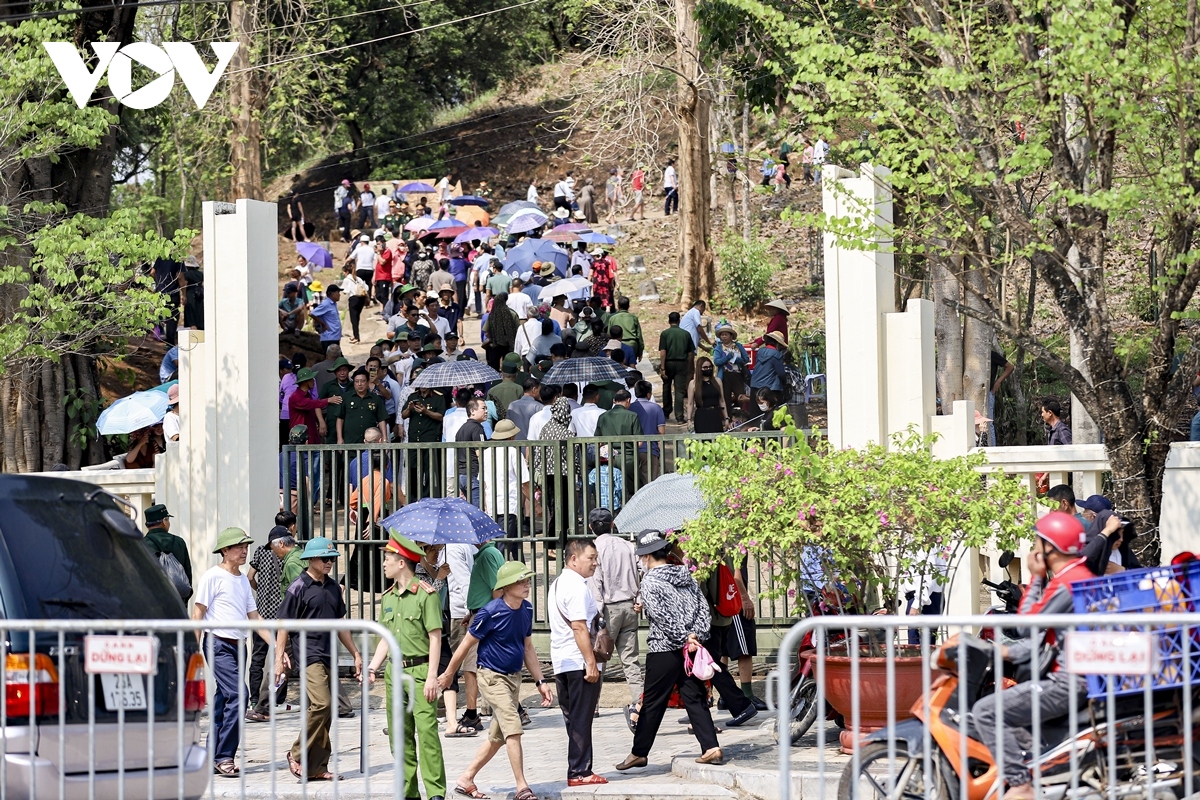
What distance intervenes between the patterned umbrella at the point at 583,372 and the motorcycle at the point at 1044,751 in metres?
11.4

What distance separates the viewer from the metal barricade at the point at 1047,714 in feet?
20.3

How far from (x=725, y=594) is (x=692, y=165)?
806 inches

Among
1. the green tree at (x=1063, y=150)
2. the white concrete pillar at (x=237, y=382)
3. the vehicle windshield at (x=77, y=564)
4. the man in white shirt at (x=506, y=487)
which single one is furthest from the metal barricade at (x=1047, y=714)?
the white concrete pillar at (x=237, y=382)

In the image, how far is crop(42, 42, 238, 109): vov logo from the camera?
522 inches

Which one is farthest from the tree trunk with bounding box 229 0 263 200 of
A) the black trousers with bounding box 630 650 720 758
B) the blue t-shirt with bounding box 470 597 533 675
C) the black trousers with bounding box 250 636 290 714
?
the black trousers with bounding box 630 650 720 758

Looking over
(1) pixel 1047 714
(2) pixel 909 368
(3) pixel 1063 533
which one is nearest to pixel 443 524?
(2) pixel 909 368

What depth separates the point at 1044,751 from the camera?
7496 mm

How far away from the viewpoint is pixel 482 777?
1128 centimetres

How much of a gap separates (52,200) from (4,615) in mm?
11476

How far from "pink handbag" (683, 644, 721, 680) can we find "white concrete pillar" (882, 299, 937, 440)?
11.9 feet

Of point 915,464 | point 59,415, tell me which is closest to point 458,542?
point 915,464

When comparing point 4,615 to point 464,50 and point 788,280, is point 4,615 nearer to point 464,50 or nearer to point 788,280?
point 788,280

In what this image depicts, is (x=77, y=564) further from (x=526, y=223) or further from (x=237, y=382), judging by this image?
(x=526, y=223)

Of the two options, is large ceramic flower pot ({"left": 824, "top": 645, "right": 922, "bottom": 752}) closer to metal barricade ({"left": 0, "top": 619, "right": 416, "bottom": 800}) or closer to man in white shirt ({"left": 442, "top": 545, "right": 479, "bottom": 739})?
man in white shirt ({"left": 442, "top": 545, "right": 479, "bottom": 739})
